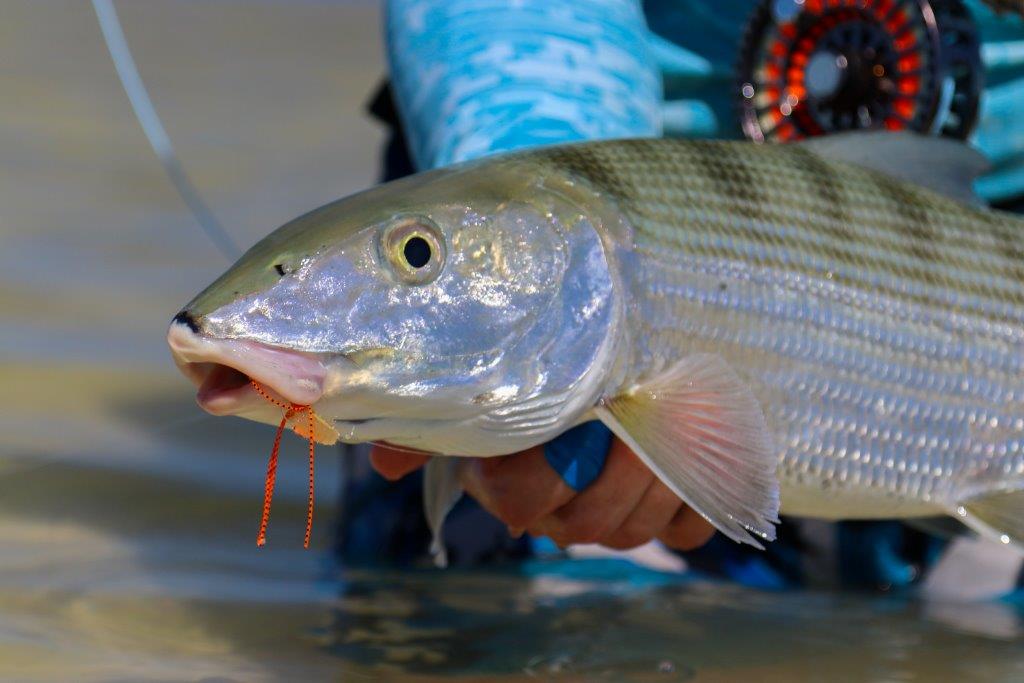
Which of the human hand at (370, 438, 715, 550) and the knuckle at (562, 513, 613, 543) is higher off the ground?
the human hand at (370, 438, 715, 550)

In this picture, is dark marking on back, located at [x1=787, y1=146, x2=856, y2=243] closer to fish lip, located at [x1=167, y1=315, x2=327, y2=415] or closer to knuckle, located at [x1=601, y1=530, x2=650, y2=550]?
knuckle, located at [x1=601, y1=530, x2=650, y2=550]

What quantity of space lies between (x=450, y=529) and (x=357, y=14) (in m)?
4.22

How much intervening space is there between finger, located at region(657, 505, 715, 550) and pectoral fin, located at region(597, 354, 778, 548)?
30 cm

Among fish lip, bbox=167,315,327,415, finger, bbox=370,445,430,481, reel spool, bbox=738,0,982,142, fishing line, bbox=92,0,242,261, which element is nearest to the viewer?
fish lip, bbox=167,315,327,415

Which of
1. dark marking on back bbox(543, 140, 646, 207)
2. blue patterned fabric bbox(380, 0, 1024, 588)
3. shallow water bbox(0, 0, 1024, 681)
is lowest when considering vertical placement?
shallow water bbox(0, 0, 1024, 681)

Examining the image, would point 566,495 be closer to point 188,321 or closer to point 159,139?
point 188,321

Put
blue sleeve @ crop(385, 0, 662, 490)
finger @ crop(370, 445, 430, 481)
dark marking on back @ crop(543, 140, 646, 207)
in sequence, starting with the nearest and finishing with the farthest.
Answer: dark marking on back @ crop(543, 140, 646, 207) → finger @ crop(370, 445, 430, 481) → blue sleeve @ crop(385, 0, 662, 490)

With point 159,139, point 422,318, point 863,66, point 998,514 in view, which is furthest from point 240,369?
point 159,139

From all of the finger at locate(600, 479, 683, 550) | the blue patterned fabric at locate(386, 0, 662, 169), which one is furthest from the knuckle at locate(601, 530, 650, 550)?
the blue patterned fabric at locate(386, 0, 662, 169)

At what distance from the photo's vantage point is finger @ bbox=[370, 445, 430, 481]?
5.93 feet

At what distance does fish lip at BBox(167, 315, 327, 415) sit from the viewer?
1.45 m

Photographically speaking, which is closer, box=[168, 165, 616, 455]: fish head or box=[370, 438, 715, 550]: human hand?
box=[168, 165, 616, 455]: fish head

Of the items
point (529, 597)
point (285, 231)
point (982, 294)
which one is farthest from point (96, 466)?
point (982, 294)

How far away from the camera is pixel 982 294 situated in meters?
1.90
